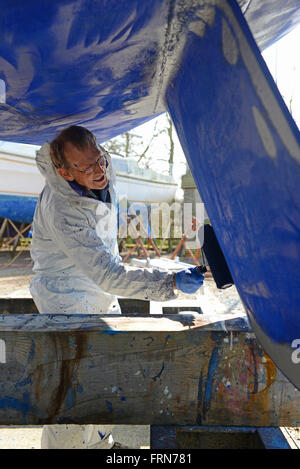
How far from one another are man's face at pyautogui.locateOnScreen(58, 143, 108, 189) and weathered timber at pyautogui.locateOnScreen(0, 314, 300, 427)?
2.67 feet

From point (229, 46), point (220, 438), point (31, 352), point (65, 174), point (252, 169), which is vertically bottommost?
point (220, 438)

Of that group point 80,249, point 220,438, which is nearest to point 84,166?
point 80,249

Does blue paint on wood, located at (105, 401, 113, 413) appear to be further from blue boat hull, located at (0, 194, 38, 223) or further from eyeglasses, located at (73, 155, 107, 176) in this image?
blue boat hull, located at (0, 194, 38, 223)

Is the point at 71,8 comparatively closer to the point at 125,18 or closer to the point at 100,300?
the point at 125,18

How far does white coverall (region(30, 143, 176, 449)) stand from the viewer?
4.50ft

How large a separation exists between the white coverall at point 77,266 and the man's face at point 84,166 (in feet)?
0.19

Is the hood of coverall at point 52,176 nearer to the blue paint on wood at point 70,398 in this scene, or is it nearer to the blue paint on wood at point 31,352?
the blue paint on wood at point 31,352

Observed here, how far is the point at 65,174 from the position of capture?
1.54 meters

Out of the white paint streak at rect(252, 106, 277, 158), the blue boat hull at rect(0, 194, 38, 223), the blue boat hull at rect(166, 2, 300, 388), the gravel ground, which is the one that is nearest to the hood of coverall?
the blue boat hull at rect(166, 2, 300, 388)

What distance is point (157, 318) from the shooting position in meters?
1.04

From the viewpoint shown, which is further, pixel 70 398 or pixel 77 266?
pixel 77 266

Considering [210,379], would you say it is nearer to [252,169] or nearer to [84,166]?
[252,169]

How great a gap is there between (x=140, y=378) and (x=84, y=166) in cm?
98

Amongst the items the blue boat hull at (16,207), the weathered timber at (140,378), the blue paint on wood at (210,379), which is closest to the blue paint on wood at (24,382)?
the weathered timber at (140,378)
